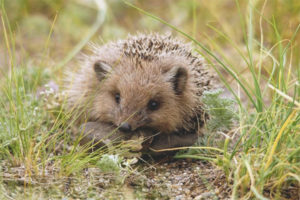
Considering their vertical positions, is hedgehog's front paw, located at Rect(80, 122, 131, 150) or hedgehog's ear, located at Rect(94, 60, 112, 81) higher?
hedgehog's ear, located at Rect(94, 60, 112, 81)

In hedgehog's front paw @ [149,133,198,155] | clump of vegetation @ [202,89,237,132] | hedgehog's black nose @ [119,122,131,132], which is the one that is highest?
clump of vegetation @ [202,89,237,132]

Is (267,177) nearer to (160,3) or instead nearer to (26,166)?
(26,166)

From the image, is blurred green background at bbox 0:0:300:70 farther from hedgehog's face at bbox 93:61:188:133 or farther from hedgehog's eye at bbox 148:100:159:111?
hedgehog's eye at bbox 148:100:159:111

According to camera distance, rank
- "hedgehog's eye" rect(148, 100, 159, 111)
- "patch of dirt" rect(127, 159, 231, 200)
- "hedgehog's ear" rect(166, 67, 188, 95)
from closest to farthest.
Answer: "patch of dirt" rect(127, 159, 231, 200), "hedgehog's eye" rect(148, 100, 159, 111), "hedgehog's ear" rect(166, 67, 188, 95)

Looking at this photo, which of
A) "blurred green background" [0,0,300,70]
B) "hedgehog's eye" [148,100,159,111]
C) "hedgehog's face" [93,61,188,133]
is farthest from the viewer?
"blurred green background" [0,0,300,70]

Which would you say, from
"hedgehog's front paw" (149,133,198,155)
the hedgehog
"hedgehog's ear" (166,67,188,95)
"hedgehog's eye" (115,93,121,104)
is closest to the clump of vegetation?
the hedgehog

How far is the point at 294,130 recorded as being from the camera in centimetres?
364

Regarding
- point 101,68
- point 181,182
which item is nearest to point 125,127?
point 181,182

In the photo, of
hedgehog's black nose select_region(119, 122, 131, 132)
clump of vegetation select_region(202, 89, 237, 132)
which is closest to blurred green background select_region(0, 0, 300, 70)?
clump of vegetation select_region(202, 89, 237, 132)

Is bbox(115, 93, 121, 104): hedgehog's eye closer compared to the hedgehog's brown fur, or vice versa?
the hedgehog's brown fur

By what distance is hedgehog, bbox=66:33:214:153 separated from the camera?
4.57 metres

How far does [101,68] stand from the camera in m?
4.93

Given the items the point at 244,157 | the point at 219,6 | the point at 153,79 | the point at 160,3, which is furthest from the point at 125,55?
the point at 160,3

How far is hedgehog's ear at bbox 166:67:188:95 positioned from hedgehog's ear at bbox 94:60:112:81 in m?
0.68
